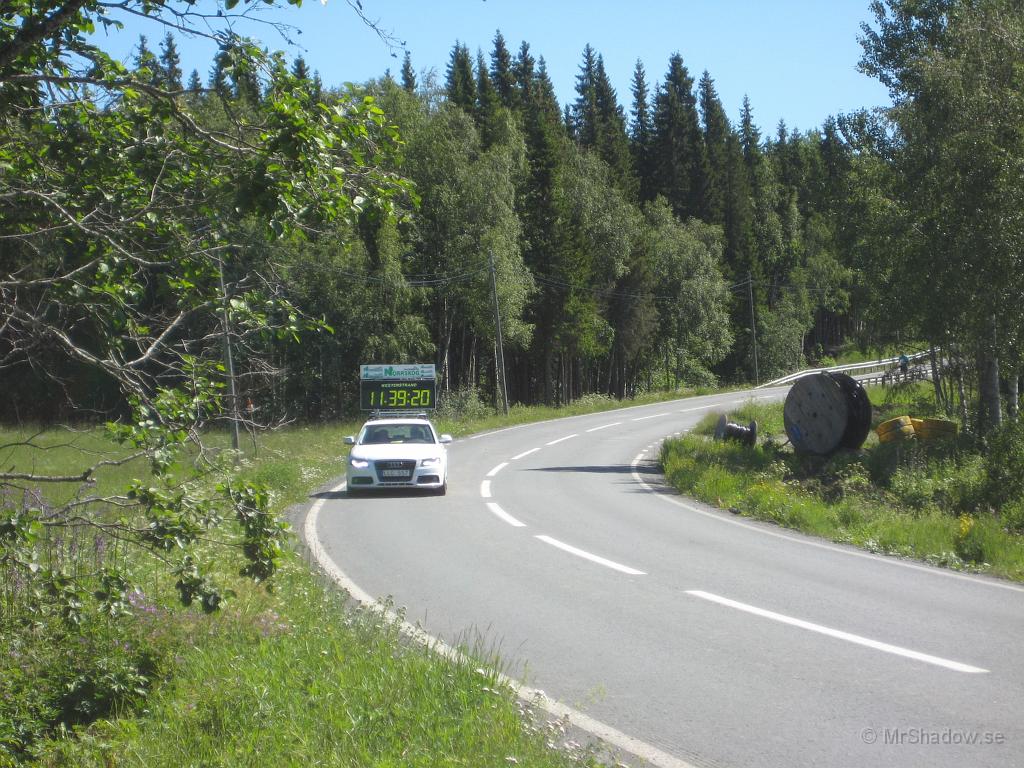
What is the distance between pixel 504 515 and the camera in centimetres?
1496

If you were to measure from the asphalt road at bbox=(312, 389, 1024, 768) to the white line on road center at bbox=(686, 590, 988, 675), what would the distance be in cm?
3

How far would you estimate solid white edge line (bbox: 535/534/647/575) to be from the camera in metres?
10.3

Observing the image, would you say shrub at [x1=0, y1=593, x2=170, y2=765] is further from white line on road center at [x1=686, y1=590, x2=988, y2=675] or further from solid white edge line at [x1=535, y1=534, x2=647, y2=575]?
solid white edge line at [x1=535, y1=534, x2=647, y2=575]

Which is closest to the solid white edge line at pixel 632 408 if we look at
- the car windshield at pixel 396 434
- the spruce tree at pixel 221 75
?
the car windshield at pixel 396 434

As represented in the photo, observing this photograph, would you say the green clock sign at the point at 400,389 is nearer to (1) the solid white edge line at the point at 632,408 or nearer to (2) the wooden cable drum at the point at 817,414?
(1) the solid white edge line at the point at 632,408

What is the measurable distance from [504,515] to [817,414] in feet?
29.2

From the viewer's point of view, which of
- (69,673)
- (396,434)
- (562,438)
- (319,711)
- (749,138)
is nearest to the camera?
(319,711)

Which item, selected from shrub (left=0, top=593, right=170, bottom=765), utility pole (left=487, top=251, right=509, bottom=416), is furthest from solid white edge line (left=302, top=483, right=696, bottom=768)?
utility pole (left=487, top=251, right=509, bottom=416)

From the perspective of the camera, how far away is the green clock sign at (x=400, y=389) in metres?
29.7

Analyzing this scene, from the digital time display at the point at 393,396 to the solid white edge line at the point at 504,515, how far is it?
13.6 metres

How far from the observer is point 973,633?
741 centimetres

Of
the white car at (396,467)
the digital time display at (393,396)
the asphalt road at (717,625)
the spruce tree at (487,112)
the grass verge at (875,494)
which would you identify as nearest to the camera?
the asphalt road at (717,625)

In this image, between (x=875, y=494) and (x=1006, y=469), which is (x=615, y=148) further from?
(x=1006, y=469)

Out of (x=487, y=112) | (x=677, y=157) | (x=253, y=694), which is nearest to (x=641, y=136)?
(x=677, y=157)
